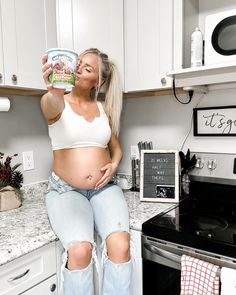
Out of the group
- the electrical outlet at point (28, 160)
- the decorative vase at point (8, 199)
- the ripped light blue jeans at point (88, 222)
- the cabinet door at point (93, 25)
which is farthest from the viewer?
the electrical outlet at point (28, 160)

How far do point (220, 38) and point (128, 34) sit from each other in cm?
48

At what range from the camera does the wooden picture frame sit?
4.85 feet

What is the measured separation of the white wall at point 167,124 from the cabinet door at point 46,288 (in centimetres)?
93

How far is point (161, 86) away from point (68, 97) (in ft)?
1.52

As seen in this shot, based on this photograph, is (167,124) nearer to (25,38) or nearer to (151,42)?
(151,42)

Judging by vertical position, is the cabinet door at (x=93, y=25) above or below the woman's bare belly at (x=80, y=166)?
above

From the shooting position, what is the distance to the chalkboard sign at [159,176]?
1482 millimetres

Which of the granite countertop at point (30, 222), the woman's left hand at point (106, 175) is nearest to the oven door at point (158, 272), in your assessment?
the granite countertop at point (30, 222)

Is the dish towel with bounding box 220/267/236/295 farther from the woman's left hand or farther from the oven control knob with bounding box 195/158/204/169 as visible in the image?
the oven control knob with bounding box 195/158/204/169

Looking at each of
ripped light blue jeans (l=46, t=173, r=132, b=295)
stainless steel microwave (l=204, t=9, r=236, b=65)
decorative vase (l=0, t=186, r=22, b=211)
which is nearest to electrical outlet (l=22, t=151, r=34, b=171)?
decorative vase (l=0, t=186, r=22, b=211)

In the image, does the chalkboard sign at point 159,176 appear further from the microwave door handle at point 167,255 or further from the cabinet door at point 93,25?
the cabinet door at point 93,25

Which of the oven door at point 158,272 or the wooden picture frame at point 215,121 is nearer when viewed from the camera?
the oven door at point 158,272

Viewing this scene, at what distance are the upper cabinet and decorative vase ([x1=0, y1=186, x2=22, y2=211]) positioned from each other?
0.79m

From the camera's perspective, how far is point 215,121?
153 cm
